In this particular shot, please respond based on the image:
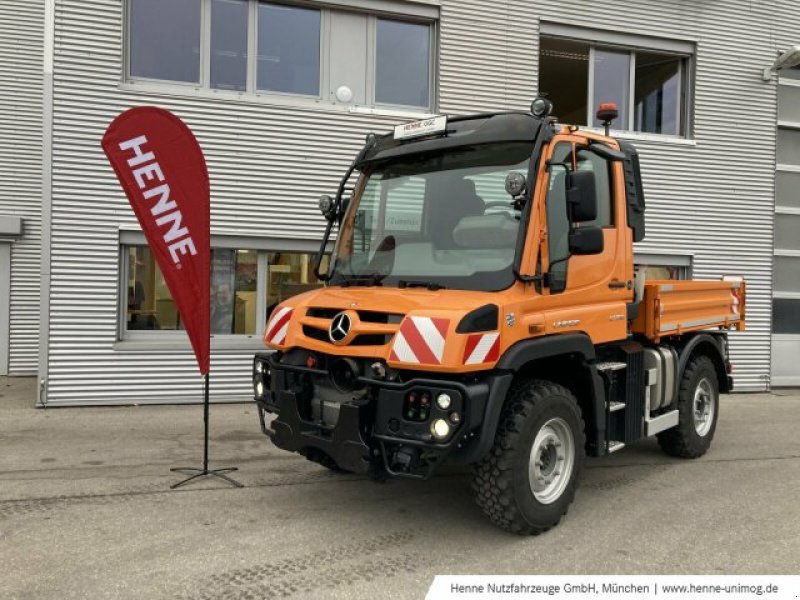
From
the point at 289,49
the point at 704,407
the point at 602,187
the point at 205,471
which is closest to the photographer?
the point at 602,187

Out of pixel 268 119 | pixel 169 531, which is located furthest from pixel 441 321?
pixel 268 119

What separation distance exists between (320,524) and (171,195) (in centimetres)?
274

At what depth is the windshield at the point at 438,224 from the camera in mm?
4203

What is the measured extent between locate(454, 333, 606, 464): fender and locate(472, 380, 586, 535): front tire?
0.54 ft

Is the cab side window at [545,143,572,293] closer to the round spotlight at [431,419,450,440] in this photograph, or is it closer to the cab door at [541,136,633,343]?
the cab door at [541,136,633,343]

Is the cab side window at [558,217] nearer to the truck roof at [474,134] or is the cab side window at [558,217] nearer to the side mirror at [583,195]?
the side mirror at [583,195]

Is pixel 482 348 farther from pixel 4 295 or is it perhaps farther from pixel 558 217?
pixel 4 295

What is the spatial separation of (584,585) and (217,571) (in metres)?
2.03

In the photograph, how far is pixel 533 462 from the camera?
4.16 meters

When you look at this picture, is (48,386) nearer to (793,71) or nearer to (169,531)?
(169,531)

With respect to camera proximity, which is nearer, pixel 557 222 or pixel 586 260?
pixel 557 222

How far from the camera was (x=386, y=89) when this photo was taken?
956 centimetres

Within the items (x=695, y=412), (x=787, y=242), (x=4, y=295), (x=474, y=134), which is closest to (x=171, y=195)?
(x=474, y=134)

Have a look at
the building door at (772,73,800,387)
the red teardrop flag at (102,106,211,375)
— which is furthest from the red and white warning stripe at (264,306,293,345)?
the building door at (772,73,800,387)
